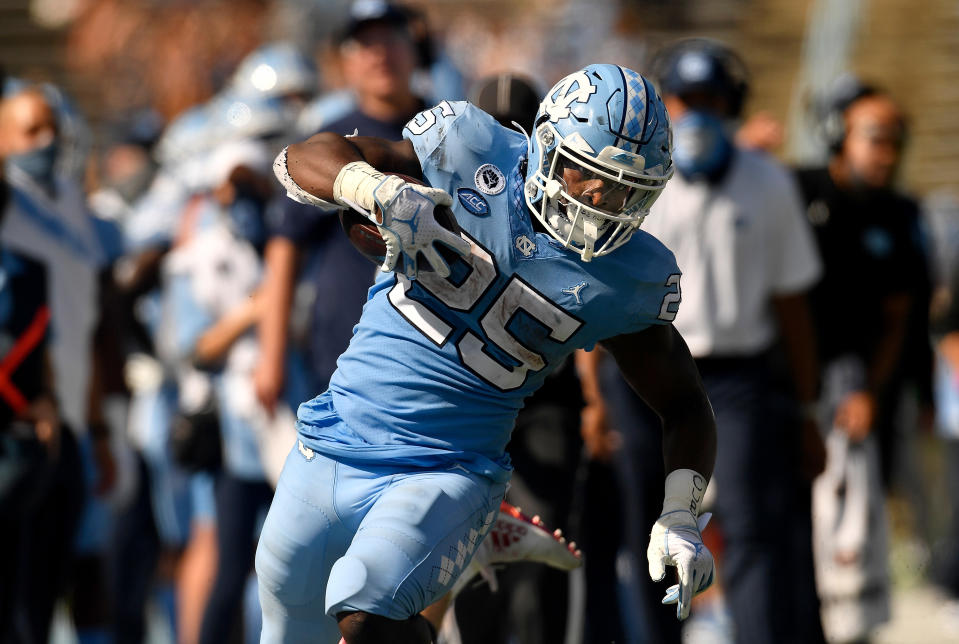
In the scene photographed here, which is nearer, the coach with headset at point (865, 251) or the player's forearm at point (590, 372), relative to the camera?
the player's forearm at point (590, 372)

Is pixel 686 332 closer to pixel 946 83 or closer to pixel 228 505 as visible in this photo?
pixel 228 505

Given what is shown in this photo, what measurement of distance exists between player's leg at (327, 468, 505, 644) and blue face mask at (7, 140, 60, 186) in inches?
108

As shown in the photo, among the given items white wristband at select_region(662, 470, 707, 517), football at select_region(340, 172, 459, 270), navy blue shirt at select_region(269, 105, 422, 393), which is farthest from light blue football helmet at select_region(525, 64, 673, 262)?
navy blue shirt at select_region(269, 105, 422, 393)

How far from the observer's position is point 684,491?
11.8 feet

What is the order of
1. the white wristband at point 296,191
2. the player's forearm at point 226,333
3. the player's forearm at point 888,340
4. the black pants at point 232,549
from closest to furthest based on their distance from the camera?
the white wristband at point 296,191, the black pants at point 232,549, the player's forearm at point 226,333, the player's forearm at point 888,340

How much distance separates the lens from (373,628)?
333 cm

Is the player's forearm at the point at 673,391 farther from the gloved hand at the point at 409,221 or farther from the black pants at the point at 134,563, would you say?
the black pants at the point at 134,563

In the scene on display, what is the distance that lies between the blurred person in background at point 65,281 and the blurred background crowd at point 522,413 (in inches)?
0.5

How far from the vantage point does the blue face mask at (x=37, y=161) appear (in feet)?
18.6

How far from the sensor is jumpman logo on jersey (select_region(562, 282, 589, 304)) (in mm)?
3494

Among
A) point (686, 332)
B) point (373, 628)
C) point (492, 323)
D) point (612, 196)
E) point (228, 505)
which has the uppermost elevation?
point (612, 196)

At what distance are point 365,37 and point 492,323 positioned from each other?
2.37m

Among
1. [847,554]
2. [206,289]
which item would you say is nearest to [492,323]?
[206,289]

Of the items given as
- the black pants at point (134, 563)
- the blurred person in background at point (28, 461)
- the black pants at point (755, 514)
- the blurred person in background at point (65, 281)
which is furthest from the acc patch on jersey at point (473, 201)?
the black pants at point (134, 563)
